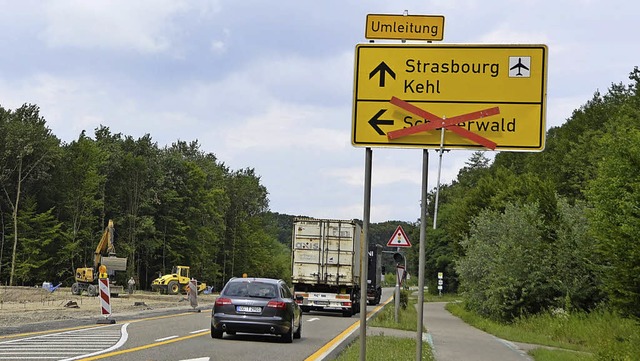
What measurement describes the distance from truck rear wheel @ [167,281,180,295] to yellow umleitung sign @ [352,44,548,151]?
2085 inches

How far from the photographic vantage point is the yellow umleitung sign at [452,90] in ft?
25.5

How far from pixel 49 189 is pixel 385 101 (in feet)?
245

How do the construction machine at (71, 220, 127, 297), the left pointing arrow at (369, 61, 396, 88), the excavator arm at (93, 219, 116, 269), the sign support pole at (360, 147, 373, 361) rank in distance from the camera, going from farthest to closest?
the excavator arm at (93, 219, 116, 269)
the construction machine at (71, 220, 127, 297)
the left pointing arrow at (369, 61, 396, 88)
the sign support pole at (360, 147, 373, 361)

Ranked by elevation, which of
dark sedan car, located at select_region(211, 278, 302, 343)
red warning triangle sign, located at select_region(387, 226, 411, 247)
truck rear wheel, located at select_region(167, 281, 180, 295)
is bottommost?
truck rear wheel, located at select_region(167, 281, 180, 295)

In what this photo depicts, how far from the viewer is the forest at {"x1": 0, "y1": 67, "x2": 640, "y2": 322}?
30.5 metres

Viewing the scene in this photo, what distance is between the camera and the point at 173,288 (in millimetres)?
59312

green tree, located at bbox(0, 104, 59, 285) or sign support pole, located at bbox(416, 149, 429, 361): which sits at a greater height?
green tree, located at bbox(0, 104, 59, 285)

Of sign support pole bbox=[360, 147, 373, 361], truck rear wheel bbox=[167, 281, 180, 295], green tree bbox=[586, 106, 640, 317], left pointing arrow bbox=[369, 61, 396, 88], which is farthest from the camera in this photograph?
truck rear wheel bbox=[167, 281, 180, 295]

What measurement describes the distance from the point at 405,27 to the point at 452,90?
2.50 ft

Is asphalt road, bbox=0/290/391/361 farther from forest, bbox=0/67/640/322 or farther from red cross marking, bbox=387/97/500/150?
forest, bbox=0/67/640/322

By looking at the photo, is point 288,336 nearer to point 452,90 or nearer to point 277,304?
point 277,304

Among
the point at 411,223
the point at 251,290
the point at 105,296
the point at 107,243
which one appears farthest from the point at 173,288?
the point at 411,223

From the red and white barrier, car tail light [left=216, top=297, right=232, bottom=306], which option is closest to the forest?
car tail light [left=216, top=297, right=232, bottom=306]

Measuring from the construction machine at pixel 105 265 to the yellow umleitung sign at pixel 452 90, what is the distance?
118 feet
